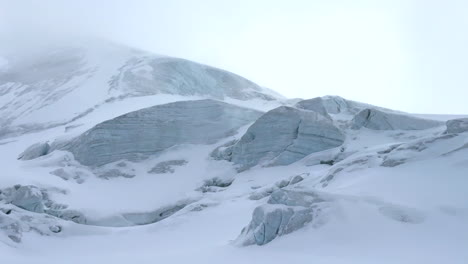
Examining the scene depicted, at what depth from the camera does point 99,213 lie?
39.0 meters

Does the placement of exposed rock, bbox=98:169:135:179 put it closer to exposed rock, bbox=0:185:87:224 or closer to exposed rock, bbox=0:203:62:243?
exposed rock, bbox=0:185:87:224

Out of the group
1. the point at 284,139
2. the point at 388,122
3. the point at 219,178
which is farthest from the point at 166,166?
the point at 388,122

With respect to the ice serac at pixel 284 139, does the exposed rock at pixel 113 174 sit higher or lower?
lower

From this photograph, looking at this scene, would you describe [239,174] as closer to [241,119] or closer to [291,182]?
Answer: [291,182]

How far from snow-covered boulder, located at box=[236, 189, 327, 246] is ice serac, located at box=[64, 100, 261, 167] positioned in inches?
1211

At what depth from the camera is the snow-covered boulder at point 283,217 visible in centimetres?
2089

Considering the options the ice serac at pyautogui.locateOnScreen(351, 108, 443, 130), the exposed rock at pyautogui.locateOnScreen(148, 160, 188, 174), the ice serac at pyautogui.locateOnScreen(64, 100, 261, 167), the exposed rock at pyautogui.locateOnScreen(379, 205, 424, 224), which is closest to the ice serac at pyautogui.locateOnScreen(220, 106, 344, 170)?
the ice serac at pyautogui.locateOnScreen(351, 108, 443, 130)

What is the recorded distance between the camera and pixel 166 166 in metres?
49.2

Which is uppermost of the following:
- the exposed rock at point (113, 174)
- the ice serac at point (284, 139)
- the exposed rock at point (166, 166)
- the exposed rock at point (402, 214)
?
the exposed rock at point (402, 214)

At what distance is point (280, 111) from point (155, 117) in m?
14.0

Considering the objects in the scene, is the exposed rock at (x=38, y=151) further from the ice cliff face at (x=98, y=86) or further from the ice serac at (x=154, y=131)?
the ice cliff face at (x=98, y=86)

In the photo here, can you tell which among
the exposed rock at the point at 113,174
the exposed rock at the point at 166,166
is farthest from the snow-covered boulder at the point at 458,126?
the exposed rock at the point at 113,174

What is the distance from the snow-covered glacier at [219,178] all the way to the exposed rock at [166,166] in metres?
0.15

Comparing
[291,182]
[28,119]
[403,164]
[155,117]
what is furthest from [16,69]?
[403,164]
